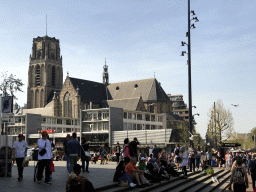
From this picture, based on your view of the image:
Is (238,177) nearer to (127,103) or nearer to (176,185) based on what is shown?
(176,185)

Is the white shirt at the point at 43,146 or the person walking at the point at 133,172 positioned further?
the person walking at the point at 133,172

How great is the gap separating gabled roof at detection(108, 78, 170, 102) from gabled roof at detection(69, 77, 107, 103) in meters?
2.96

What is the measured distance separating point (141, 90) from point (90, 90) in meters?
13.7

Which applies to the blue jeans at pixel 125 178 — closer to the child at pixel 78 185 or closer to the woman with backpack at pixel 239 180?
the woman with backpack at pixel 239 180

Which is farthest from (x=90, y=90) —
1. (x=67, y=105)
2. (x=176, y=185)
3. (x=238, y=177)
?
(x=238, y=177)

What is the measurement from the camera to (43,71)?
10606cm

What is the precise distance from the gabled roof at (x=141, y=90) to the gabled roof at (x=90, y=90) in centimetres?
296

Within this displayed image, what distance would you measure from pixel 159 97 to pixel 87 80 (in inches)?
800

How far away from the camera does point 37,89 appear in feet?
348

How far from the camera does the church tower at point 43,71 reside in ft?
344

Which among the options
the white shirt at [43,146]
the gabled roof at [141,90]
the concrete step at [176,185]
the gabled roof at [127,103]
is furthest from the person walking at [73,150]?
the gabled roof at [141,90]

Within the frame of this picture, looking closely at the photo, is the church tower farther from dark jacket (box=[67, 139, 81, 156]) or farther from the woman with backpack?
the woman with backpack

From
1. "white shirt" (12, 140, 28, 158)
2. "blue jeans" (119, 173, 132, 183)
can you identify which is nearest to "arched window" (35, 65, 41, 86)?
"white shirt" (12, 140, 28, 158)

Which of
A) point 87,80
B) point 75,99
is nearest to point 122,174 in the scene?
point 75,99
